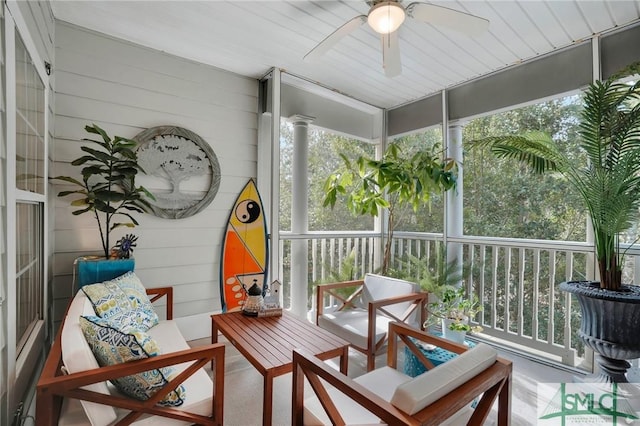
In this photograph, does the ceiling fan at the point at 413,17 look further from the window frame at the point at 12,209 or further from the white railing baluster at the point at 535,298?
the white railing baluster at the point at 535,298

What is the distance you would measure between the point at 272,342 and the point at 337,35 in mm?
2006

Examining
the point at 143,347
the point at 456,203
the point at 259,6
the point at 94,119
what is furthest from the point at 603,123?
the point at 94,119

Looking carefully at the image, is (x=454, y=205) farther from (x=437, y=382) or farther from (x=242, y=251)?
(x=437, y=382)

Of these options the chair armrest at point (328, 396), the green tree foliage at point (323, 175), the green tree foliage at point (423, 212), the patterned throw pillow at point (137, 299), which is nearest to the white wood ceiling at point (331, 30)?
the green tree foliage at point (423, 212)

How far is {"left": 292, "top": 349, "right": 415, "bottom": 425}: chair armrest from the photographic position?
99cm

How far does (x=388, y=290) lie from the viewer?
9.06 ft

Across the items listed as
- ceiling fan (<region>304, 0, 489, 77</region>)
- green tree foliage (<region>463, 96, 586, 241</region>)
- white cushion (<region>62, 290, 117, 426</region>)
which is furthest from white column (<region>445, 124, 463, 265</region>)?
white cushion (<region>62, 290, 117, 426</region>)

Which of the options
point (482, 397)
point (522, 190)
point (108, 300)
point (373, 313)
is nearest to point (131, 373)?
point (108, 300)

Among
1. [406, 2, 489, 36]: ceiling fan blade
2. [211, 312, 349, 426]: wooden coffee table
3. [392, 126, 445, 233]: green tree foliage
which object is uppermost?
[406, 2, 489, 36]: ceiling fan blade

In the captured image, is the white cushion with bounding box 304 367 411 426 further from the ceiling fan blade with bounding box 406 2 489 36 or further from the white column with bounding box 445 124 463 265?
the white column with bounding box 445 124 463 265

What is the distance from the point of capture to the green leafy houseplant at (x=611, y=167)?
6.76 ft

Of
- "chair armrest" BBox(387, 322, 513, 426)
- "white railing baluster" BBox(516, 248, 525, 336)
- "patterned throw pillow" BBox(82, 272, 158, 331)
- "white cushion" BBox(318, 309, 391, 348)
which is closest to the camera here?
"chair armrest" BBox(387, 322, 513, 426)

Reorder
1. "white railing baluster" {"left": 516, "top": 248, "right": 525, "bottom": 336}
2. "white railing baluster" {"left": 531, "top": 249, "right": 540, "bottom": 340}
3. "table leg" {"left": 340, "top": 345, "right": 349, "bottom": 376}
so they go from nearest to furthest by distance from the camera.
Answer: "table leg" {"left": 340, "top": 345, "right": 349, "bottom": 376}
"white railing baluster" {"left": 531, "top": 249, "right": 540, "bottom": 340}
"white railing baluster" {"left": 516, "top": 248, "right": 525, "bottom": 336}

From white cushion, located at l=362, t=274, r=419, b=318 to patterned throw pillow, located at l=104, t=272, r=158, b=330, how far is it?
1807 mm
